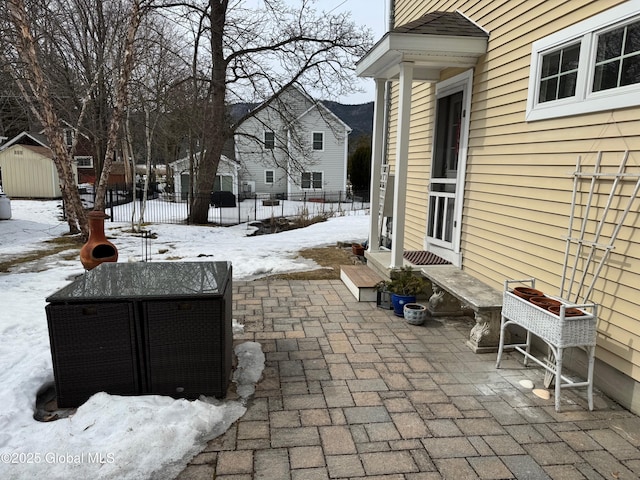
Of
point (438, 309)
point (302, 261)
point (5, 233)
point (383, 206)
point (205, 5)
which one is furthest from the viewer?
point (205, 5)

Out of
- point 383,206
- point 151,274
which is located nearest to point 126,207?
point 383,206

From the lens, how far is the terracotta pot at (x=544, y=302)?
299 centimetres

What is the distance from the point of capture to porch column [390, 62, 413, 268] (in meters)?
4.73

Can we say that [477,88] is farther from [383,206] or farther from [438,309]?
[438,309]

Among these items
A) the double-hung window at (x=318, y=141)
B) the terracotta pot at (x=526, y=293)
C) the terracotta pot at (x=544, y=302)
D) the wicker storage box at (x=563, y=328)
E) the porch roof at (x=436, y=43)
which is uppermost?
the double-hung window at (x=318, y=141)

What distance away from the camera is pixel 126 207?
1905 centimetres

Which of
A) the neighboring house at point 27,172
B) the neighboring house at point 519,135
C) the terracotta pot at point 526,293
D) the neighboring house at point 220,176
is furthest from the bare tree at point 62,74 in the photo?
the neighboring house at point 220,176

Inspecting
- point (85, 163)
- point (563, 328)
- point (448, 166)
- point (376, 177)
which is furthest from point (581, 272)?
point (85, 163)

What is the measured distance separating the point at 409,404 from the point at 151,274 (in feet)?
6.88

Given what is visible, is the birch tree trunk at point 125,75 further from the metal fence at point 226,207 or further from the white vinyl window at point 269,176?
the white vinyl window at point 269,176

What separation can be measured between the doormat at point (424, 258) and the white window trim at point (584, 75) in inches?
82.6

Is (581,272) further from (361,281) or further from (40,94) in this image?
(40,94)

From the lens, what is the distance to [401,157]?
4.89m

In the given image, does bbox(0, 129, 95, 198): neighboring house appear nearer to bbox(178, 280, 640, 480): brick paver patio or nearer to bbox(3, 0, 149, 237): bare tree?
bbox(3, 0, 149, 237): bare tree
